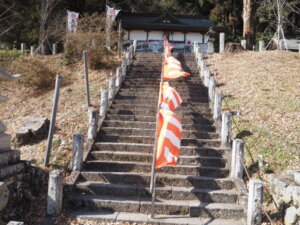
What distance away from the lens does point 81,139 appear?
20.6 feet

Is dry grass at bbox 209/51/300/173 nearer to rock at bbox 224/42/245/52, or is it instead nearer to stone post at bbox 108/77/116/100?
rock at bbox 224/42/245/52

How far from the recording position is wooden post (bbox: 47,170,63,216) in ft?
17.3

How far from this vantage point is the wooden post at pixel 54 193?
5.27 m

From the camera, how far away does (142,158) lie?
7.05 m

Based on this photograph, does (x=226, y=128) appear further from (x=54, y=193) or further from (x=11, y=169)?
(x=11, y=169)

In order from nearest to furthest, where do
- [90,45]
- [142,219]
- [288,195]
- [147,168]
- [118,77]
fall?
[288,195], [142,219], [147,168], [118,77], [90,45]

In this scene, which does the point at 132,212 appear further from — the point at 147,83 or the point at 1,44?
the point at 1,44

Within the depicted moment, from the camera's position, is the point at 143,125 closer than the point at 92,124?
No

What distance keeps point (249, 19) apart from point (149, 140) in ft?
49.4

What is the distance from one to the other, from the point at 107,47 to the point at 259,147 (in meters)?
10.7

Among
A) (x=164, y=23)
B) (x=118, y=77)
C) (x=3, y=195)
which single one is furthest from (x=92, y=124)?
(x=164, y=23)

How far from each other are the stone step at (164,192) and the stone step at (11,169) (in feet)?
3.86

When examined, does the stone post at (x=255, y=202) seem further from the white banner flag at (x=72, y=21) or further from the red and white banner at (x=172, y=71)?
the white banner flag at (x=72, y=21)

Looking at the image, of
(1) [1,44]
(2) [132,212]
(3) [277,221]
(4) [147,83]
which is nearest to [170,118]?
(2) [132,212]
